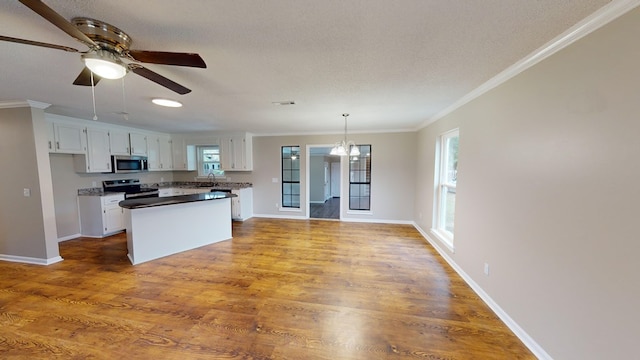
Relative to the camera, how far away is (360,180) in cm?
599

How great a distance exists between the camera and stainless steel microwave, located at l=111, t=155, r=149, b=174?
491 cm

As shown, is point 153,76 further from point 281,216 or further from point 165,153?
point 165,153

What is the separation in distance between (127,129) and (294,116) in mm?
4167

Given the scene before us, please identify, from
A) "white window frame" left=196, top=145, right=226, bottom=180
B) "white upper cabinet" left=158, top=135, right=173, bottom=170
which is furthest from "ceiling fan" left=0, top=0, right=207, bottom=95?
"white upper cabinet" left=158, top=135, right=173, bottom=170

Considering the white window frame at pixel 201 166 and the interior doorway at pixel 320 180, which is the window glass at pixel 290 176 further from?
the white window frame at pixel 201 166

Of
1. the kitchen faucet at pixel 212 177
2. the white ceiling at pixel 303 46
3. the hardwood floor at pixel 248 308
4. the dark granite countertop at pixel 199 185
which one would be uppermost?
the white ceiling at pixel 303 46

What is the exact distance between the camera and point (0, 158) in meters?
3.31

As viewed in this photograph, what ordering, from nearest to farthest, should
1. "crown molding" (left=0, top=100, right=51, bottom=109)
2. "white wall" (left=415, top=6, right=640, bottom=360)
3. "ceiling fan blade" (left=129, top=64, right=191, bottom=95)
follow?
1. "white wall" (left=415, top=6, right=640, bottom=360)
2. "ceiling fan blade" (left=129, top=64, right=191, bottom=95)
3. "crown molding" (left=0, top=100, right=51, bottom=109)

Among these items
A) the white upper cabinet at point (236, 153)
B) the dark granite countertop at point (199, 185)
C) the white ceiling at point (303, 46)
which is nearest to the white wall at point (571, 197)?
the white ceiling at point (303, 46)

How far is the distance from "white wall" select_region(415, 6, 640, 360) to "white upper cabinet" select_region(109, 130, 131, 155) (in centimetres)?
681

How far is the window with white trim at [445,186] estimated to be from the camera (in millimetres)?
3842

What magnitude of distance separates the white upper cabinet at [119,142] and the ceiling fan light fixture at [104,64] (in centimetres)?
459

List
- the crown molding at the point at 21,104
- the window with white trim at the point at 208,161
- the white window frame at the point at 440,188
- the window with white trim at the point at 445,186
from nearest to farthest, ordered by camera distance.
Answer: the crown molding at the point at 21,104
the window with white trim at the point at 445,186
the white window frame at the point at 440,188
the window with white trim at the point at 208,161

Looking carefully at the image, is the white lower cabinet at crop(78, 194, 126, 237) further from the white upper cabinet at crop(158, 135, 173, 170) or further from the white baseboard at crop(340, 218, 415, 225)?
the white baseboard at crop(340, 218, 415, 225)
